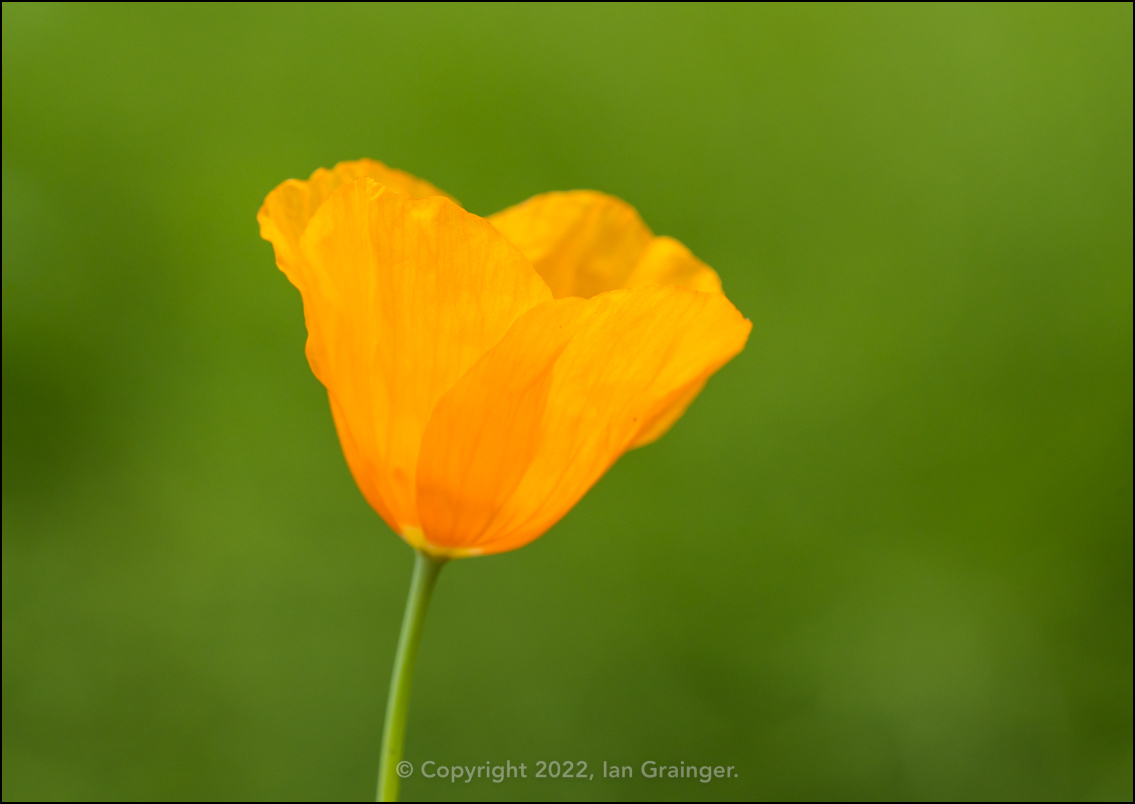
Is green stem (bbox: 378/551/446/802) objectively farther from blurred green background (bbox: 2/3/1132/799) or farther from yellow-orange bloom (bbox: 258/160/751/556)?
blurred green background (bbox: 2/3/1132/799)

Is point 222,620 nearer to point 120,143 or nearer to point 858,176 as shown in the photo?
point 120,143

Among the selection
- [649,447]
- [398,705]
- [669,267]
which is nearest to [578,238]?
[669,267]

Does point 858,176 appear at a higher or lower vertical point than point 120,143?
higher

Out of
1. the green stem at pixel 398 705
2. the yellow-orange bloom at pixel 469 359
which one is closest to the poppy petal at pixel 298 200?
the yellow-orange bloom at pixel 469 359

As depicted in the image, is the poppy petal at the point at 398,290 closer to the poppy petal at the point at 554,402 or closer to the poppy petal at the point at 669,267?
the poppy petal at the point at 554,402

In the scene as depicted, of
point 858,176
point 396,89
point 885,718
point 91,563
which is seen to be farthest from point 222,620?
point 858,176

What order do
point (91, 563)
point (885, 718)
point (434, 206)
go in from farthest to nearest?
point (885, 718) < point (91, 563) < point (434, 206)

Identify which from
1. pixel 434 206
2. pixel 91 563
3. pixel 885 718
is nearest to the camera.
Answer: pixel 434 206

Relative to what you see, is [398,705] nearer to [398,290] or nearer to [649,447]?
[398,290]
